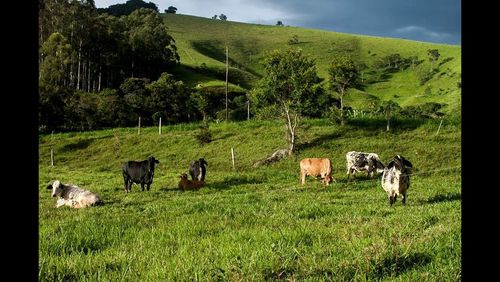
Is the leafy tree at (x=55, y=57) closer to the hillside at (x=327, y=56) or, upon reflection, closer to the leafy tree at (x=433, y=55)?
the hillside at (x=327, y=56)

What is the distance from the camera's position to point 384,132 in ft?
131

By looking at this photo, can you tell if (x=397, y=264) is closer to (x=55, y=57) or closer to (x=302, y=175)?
(x=302, y=175)

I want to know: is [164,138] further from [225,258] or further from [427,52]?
[427,52]

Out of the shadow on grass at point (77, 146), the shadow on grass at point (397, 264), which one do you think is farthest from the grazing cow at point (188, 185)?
the shadow on grass at point (77, 146)

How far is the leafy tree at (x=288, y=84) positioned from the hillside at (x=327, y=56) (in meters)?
59.9

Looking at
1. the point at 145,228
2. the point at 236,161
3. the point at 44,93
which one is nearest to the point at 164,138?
the point at 236,161

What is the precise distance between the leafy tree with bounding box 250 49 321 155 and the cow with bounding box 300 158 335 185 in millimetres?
12710

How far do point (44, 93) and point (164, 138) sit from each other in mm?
19669

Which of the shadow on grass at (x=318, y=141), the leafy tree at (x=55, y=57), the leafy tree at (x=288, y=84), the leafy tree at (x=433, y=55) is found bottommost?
the shadow on grass at (x=318, y=141)

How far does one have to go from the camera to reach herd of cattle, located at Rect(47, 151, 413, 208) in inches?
538

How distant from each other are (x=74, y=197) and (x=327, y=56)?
484 feet

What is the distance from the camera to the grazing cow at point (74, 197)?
16.5 m

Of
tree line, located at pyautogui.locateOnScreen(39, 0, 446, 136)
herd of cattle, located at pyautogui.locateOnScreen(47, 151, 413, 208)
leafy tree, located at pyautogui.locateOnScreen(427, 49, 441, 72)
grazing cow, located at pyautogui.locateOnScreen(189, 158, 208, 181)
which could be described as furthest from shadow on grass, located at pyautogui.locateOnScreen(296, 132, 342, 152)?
leafy tree, located at pyautogui.locateOnScreen(427, 49, 441, 72)

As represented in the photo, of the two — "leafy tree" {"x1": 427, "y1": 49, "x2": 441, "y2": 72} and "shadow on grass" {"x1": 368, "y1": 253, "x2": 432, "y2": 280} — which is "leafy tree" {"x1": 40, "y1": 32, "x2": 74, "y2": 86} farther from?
"leafy tree" {"x1": 427, "y1": 49, "x2": 441, "y2": 72}
